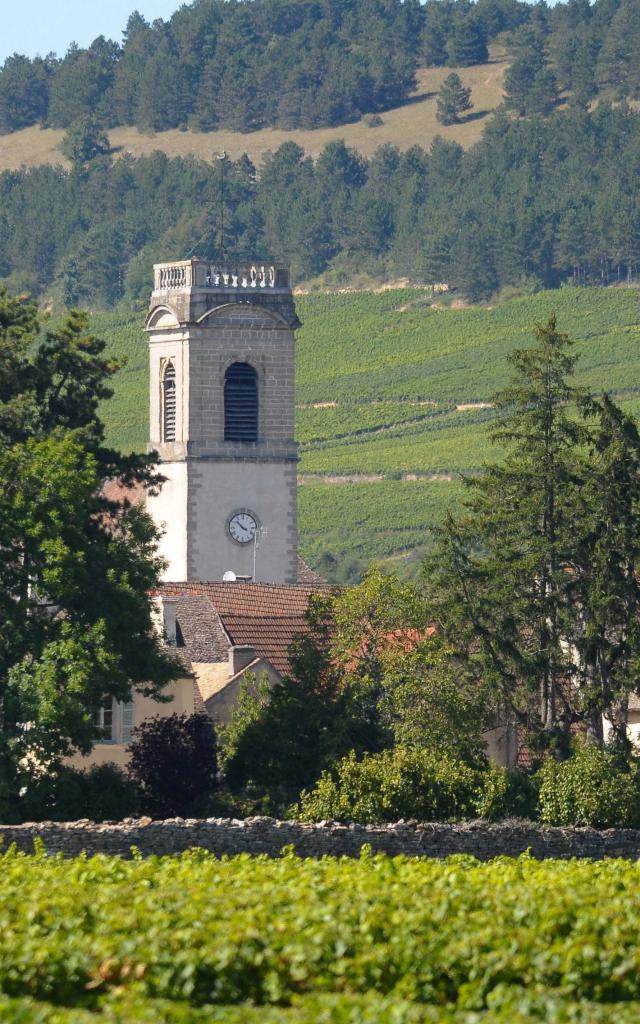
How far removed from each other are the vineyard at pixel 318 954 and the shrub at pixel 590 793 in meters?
19.0

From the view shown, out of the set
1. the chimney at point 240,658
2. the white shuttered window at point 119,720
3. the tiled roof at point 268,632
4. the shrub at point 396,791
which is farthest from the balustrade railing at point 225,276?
the shrub at point 396,791

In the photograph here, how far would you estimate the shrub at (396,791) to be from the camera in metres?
48.6

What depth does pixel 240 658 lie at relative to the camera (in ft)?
199

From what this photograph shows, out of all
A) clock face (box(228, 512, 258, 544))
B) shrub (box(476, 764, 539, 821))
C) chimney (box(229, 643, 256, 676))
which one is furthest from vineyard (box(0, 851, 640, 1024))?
clock face (box(228, 512, 258, 544))

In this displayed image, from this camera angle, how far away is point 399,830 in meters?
41.5

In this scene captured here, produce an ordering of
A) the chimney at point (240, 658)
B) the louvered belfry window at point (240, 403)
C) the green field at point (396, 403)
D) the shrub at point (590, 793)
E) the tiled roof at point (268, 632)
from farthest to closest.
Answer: the green field at point (396, 403), the louvered belfry window at point (240, 403), the tiled roof at point (268, 632), the chimney at point (240, 658), the shrub at point (590, 793)

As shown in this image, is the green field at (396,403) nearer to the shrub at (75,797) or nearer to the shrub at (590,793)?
the shrub at (590,793)

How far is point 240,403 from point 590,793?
116 feet

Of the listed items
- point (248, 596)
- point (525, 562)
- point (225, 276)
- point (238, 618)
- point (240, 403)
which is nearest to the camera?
point (525, 562)

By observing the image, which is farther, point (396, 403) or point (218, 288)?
point (396, 403)

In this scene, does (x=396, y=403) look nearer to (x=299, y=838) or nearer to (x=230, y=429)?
(x=230, y=429)

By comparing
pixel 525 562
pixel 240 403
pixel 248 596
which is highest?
pixel 240 403

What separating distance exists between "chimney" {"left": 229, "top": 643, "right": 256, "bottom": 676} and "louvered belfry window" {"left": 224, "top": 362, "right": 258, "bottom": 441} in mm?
21973

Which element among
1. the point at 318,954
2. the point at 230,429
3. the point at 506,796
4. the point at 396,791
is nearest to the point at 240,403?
the point at 230,429
